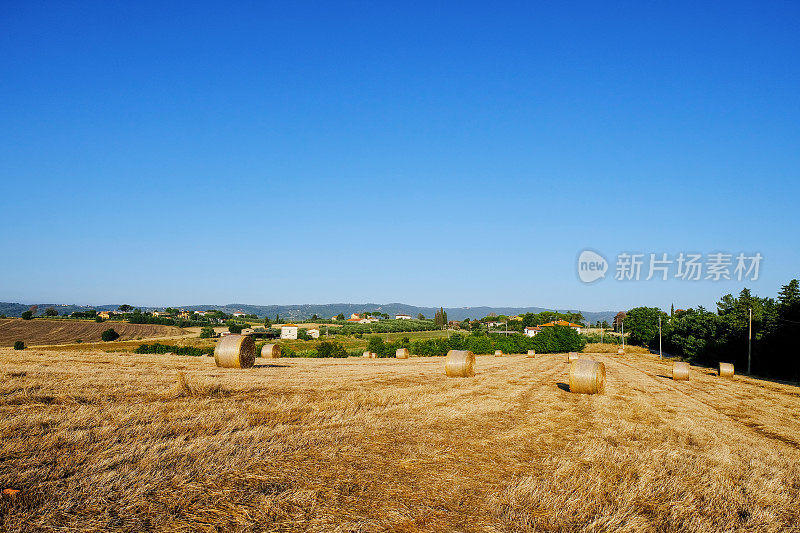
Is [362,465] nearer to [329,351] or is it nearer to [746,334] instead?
[329,351]

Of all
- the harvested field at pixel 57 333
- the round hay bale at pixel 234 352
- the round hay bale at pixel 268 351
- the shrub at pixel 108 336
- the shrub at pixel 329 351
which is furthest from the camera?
the shrub at pixel 108 336

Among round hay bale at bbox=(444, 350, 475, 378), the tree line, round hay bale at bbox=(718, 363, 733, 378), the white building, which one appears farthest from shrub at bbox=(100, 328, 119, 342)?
the tree line

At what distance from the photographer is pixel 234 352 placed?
22344 millimetres

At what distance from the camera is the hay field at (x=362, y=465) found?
504cm

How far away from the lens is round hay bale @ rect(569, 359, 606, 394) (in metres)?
17.1

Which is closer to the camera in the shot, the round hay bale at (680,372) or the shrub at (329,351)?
the round hay bale at (680,372)

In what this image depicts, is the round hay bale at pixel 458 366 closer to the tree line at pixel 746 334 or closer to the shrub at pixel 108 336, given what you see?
the tree line at pixel 746 334

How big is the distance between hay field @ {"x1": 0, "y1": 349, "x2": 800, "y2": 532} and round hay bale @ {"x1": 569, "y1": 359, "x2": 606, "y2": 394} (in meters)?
4.60

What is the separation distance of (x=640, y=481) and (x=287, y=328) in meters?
110

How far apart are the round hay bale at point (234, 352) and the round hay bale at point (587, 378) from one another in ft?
48.0

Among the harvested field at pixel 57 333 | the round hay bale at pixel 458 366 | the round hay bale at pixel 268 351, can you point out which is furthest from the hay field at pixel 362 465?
the harvested field at pixel 57 333

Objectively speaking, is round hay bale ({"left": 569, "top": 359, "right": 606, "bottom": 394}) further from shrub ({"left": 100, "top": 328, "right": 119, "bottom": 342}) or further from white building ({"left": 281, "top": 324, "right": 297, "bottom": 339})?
white building ({"left": 281, "top": 324, "right": 297, "bottom": 339})

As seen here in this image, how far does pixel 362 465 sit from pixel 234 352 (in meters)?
17.1

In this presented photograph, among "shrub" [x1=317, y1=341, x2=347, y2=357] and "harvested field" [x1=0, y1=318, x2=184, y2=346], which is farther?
"harvested field" [x1=0, y1=318, x2=184, y2=346]
